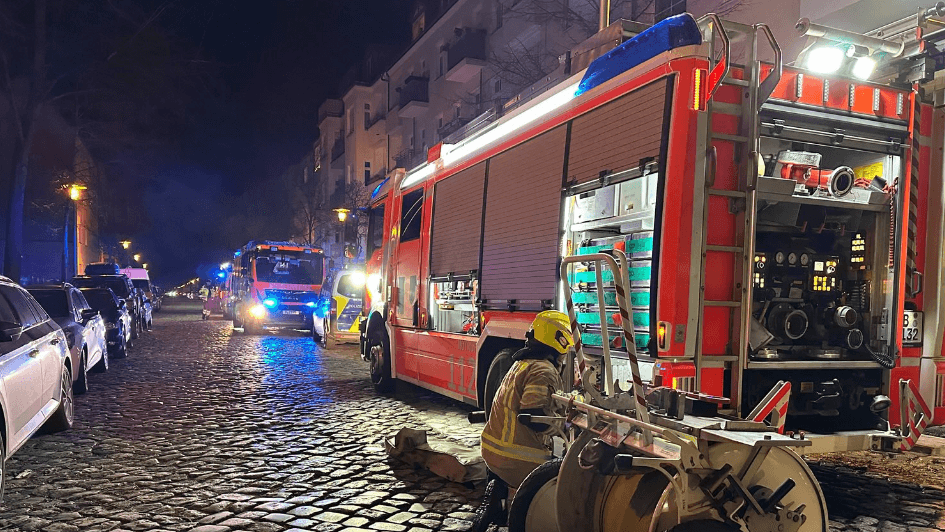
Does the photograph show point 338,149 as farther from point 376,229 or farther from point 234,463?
point 234,463

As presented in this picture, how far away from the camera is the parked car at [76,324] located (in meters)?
9.86

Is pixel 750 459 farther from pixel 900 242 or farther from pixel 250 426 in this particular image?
pixel 250 426

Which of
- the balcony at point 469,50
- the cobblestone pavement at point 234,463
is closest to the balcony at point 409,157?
the balcony at point 469,50

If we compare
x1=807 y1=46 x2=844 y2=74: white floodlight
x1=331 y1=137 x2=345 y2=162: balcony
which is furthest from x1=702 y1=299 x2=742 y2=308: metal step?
x1=331 y1=137 x2=345 y2=162: balcony

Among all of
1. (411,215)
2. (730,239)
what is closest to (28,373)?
(411,215)

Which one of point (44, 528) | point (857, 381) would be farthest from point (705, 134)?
point (44, 528)

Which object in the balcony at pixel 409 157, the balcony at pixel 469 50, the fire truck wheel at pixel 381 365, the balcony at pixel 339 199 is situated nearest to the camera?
the fire truck wheel at pixel 381 365

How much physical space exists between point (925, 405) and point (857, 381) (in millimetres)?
581

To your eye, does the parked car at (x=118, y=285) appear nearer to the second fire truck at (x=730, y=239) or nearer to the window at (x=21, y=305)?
the window at (x=21, y=305)

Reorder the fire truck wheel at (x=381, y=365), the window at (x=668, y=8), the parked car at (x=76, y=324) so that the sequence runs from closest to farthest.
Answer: the parked car at (x=76, y=324), the fire truck wheel at (x=381, y=365), the window at (x=668, y=8)

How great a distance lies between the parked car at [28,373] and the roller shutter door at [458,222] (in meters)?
4.25

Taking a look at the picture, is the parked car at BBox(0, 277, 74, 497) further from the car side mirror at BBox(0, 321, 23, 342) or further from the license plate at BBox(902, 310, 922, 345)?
the license plate at BBox(902, 310, 922, 345)

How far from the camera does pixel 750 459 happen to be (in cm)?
296

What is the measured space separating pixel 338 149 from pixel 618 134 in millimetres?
53261
